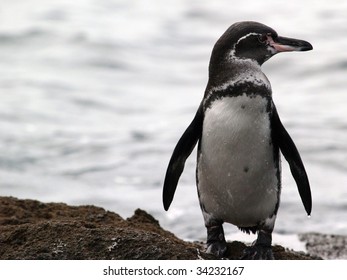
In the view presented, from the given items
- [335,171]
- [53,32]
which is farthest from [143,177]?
[53,32]

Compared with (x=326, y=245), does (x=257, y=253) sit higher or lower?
lower

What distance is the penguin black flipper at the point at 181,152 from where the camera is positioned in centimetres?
680

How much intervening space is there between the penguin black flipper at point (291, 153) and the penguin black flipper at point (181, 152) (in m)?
0.48

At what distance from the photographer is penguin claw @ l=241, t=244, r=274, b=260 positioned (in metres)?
6.46

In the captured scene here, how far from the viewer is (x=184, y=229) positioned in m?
10.8

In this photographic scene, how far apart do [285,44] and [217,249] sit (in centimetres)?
138

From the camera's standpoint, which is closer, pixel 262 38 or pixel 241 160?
pixel 241 160

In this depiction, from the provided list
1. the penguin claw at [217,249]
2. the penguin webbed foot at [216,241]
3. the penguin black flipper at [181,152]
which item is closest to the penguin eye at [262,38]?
the penguin black flipper at [181,152]

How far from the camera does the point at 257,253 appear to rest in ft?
21.3

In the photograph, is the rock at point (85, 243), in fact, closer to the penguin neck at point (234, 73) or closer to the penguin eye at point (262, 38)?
the penguin neck at point (234, 73)

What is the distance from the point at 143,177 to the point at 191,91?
6.04 meters

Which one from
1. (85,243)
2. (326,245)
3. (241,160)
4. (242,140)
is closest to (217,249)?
(241,160)

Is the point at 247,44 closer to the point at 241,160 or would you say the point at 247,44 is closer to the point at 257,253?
the point at 241,160

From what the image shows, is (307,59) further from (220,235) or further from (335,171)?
(220,235)
